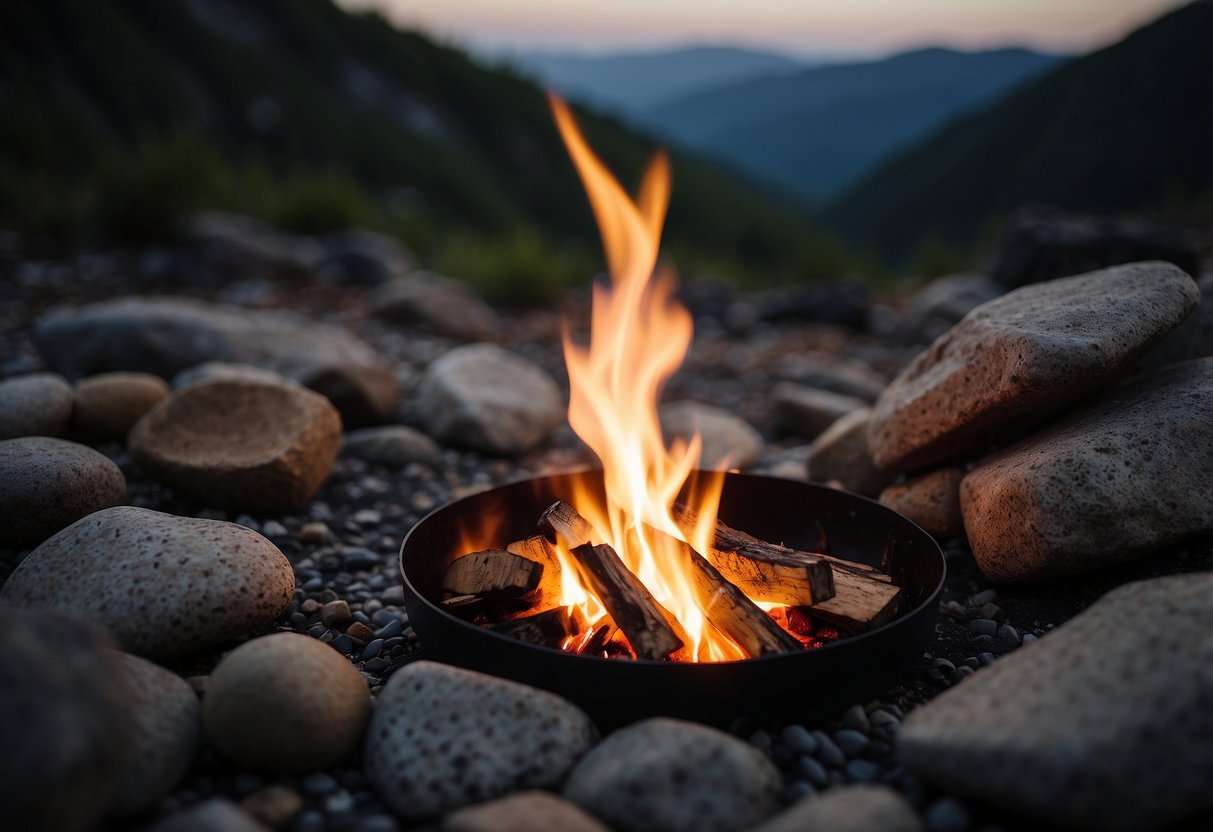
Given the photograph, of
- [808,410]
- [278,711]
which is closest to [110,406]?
[278,711]

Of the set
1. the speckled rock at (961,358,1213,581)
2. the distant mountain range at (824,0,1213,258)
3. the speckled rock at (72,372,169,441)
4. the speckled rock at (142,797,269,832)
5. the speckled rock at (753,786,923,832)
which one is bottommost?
the speckled rock at (72,372,169,441)

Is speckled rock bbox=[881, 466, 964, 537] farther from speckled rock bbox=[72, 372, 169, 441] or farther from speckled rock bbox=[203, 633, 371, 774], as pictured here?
speckled rock bbox=[72, 372, 169, 441]

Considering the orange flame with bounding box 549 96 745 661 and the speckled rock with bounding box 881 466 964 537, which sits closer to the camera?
the orange flame with bounding box 549 96 745 661

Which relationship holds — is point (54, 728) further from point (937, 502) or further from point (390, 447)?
point (390, 447)

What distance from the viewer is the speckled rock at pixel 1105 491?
2577 millimetres

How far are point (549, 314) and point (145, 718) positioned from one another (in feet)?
22.5

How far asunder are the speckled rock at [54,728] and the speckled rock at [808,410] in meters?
4.38

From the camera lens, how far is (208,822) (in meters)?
1.64

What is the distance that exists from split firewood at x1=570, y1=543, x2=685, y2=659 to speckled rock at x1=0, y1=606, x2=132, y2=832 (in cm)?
122

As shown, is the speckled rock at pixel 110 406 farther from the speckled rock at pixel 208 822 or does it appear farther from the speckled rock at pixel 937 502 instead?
the speckled rock at pixel 937 502

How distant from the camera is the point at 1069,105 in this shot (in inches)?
1284

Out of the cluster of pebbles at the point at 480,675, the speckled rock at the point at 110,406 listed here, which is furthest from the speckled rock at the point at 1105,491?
the speckled rock at the point at 110,406

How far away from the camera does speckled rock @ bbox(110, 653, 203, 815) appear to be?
1.83 meters

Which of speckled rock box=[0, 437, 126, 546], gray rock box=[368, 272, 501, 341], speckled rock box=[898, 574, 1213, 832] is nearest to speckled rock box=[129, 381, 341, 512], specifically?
speckled rock box=[0, 437, 126, 546]
